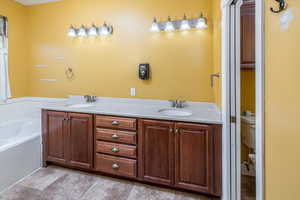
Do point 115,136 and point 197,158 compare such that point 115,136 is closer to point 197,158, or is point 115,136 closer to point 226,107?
point 197,158

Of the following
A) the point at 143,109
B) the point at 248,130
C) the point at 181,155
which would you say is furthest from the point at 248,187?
the point at 143,109

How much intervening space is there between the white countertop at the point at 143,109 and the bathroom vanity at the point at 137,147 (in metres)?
0.03

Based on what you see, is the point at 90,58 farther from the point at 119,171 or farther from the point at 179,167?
the point at 179,167

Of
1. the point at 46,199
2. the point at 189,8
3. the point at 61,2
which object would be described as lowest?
the point at 46,199

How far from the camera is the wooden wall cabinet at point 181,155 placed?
1.82 metres

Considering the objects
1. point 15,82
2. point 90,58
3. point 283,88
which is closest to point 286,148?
point 283,88

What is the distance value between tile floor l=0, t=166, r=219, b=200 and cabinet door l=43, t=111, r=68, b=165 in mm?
249

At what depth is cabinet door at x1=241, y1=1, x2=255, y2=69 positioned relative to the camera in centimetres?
189

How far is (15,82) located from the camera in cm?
312

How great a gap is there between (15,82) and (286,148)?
380 cm

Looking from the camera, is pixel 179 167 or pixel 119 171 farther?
pixel 119 171

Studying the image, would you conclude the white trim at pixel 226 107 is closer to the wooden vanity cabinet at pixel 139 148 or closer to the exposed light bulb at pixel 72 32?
the wooden vanity cabinet at pixel 139 148

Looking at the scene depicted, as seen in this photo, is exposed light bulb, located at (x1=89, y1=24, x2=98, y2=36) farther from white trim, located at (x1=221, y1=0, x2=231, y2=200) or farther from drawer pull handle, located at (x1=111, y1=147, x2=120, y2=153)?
white trim, located at (x1=221, y1=0, x2=231, y2=200)

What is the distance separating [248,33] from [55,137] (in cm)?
270
